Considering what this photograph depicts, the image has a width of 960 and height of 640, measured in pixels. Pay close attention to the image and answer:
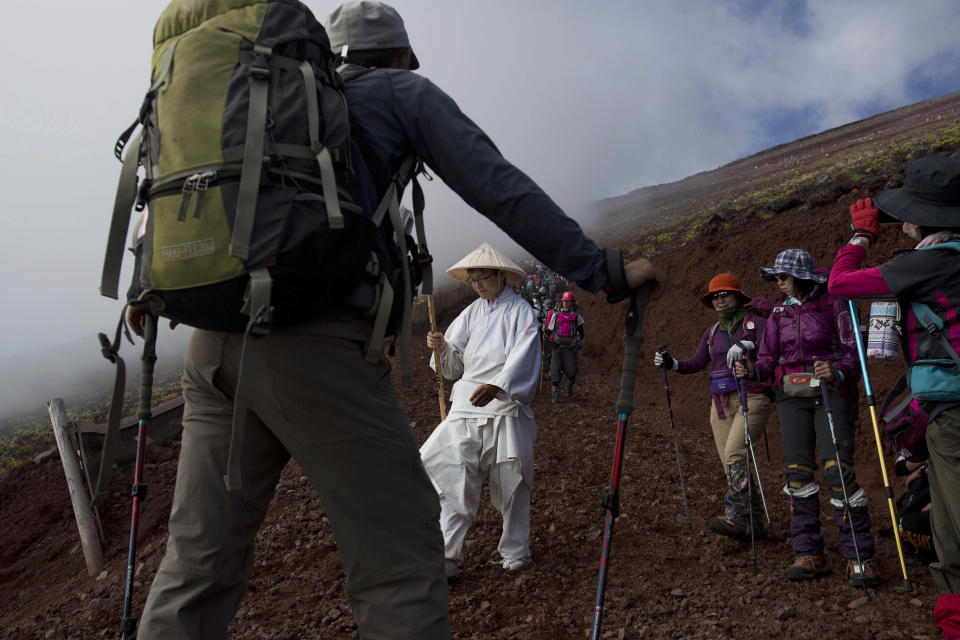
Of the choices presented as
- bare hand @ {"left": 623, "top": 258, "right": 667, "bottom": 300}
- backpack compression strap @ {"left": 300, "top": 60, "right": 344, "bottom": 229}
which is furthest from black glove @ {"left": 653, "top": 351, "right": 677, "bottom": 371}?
backpack compression strap @ {"left": 300, "top": 60, "right": 344, "bottom": 229}

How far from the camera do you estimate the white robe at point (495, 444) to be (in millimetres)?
4891

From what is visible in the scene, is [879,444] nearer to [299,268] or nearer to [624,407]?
[624,407]

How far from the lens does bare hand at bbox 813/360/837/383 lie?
4.80 m

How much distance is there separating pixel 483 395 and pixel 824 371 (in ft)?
7.82

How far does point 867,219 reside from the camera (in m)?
3.76

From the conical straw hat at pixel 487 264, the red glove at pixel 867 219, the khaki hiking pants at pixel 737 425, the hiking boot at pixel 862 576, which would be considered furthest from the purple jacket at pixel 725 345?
the red glove at pixel 867 219

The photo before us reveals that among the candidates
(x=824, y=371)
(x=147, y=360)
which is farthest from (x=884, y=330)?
(x=147, y=360)

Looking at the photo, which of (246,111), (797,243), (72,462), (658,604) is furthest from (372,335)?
(797,243)

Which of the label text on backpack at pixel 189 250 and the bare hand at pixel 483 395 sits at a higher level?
the label text on backpack at pixel 189 250

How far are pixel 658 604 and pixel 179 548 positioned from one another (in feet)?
10.4

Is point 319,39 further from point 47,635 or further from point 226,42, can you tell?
point 47,635

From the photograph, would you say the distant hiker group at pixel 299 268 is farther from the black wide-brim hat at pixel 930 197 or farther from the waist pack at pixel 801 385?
the waist pack at pixel 801 385

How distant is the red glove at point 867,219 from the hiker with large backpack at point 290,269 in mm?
2292

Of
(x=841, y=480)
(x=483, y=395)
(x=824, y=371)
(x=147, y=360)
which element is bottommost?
(x=841, y=480)
